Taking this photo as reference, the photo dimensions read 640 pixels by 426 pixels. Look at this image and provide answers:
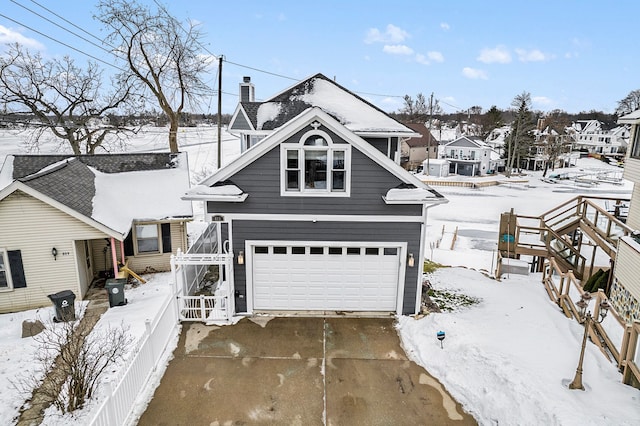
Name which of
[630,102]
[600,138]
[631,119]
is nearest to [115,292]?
[631,119]

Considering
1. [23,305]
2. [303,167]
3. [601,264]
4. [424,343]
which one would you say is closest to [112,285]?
[23,305]

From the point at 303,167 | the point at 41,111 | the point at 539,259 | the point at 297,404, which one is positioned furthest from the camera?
the point at 41,111

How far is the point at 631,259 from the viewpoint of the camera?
11.5 meters

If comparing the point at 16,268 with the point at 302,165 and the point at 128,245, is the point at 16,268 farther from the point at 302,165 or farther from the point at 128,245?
the point at 302,165

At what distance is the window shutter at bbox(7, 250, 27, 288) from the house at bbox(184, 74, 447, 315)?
272 inches

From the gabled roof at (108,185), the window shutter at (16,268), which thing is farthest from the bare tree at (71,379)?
the gabled roof at (108,185)

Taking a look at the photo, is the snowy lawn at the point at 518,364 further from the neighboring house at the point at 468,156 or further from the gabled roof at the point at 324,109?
the neighboring house at the point at 468,156

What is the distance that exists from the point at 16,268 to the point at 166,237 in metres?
4.86

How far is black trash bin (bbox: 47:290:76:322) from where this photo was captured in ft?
36.7

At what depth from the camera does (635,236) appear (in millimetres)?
12086

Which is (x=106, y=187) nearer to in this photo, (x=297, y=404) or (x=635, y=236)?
(x=297, y=404)

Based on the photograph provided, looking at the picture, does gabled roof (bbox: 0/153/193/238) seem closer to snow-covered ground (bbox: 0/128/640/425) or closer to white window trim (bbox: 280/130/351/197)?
snow-covered ground (bbox: 0/128/640/425)

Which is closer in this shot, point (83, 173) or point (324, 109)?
point (324, 109)

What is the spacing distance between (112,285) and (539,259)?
16939 mm
